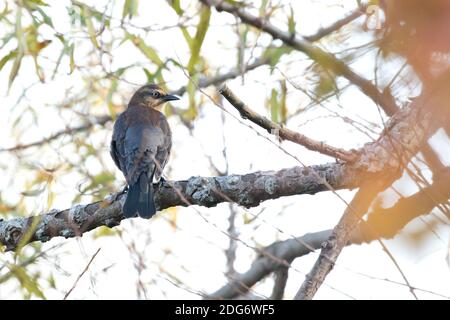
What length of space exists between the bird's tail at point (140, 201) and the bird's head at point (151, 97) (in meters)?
2.02

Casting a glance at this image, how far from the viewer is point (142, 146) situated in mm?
5488

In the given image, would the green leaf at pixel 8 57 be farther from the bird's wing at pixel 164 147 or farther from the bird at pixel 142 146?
the bird's wing at pixel 164 147

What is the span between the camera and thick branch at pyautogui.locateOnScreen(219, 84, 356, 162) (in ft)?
10.4

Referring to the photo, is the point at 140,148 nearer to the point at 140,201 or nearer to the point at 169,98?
the point at 140,201

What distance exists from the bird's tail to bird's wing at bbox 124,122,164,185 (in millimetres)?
299

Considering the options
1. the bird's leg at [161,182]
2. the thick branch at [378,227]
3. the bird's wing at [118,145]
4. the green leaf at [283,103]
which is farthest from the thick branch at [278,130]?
the bird's wing at [118,145]

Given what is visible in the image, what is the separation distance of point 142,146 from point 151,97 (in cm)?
135

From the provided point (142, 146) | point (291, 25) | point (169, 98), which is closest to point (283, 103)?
point (291, 25)

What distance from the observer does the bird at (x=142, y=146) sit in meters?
4.41

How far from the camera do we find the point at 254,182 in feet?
12.0

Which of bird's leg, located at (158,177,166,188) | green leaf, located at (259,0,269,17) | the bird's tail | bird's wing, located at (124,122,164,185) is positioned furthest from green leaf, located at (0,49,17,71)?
green leaf, located at (259,0,269,17)

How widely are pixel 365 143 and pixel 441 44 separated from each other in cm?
232

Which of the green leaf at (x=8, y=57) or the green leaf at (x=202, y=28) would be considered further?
the green leaf at (x=8, y=57)
